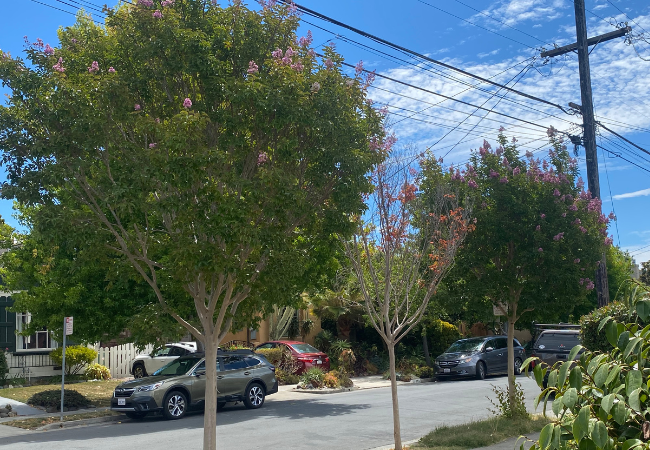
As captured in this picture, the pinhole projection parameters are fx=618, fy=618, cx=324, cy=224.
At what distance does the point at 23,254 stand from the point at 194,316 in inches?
228

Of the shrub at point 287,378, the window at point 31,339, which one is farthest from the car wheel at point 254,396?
the window at point 31,339

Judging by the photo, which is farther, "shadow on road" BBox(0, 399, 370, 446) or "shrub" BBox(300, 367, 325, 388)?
"shrub" BBox(300, 367, 325, 388)

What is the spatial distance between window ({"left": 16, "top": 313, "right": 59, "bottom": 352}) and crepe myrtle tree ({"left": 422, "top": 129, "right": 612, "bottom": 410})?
686 inches

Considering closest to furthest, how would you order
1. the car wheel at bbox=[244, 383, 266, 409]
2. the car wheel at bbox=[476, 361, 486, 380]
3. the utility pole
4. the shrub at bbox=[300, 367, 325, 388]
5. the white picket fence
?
the utility pole → the car wheel at bbox=[244, 383, 266, 409] → the shrub at bbox=[300, 367, 325, 388] → the white picket fence → the car wheel at bbox=[476, 361, 486, 380]

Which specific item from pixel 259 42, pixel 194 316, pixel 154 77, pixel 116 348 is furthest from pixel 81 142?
pixel 116 348

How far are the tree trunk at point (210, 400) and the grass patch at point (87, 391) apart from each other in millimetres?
11542

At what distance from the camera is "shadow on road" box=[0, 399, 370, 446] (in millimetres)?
13280

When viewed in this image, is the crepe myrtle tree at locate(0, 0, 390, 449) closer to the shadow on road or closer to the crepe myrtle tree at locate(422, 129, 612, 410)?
the crepe myrtle tree at locate(422, 129, 612, 410)

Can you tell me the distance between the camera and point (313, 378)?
22.6 meters

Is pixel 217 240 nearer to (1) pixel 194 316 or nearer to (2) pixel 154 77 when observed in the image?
(2) pixel 154 77

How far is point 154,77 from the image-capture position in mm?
7750

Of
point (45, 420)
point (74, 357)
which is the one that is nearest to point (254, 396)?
point (45, 420)

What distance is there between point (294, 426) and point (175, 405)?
11.4ft

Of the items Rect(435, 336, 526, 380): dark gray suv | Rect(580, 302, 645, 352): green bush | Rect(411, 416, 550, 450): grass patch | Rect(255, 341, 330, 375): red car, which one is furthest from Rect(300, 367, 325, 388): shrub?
Rect(580, 302, 645, 352): green bush
